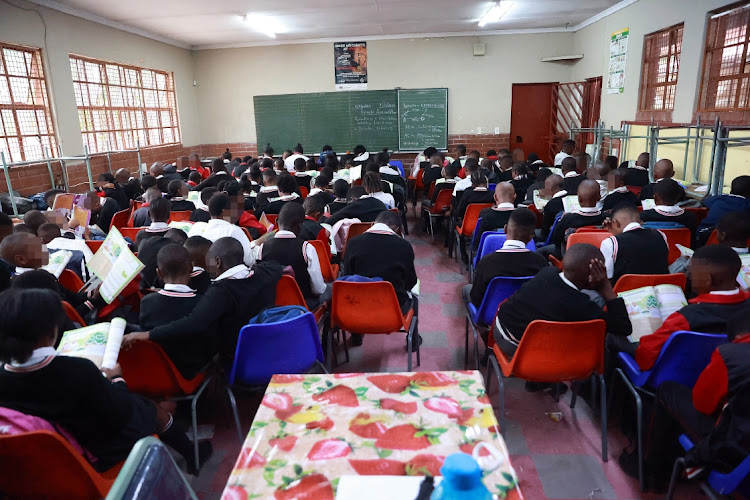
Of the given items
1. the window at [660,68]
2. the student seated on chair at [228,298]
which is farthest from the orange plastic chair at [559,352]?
the window at [660,68]

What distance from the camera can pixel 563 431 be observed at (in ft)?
7.90

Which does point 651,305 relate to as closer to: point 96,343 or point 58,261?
point 96,343

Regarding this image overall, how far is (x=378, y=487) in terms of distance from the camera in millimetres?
917

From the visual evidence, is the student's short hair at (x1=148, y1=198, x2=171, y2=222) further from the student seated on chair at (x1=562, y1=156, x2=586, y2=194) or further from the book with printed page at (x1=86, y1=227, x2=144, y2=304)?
the student seated on chair at (x1=562, y1=156, x2=586, y2=194)

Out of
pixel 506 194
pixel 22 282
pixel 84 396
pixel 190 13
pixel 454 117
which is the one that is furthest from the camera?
pixel 454 117

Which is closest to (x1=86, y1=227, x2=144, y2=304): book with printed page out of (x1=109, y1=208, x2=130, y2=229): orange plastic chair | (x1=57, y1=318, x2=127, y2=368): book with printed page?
(x1=57, y1=318, x2=127, y2=368): book with printed page

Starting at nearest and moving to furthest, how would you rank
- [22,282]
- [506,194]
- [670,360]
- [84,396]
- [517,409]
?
[84,396], [670,360], [22,282], [517,409], [506,194]

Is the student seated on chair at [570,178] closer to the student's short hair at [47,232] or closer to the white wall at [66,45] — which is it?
the student's short hair at [47,232]

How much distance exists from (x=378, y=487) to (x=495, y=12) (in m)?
7.96

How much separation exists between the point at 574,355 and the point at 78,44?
7600 millimetres

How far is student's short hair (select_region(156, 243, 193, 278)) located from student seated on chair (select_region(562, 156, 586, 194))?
391 cm

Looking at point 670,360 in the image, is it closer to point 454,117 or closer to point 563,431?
point 563,431

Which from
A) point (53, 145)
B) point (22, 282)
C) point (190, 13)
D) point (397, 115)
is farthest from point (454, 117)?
point (22, 282)

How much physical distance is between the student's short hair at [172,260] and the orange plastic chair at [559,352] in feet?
4.95
